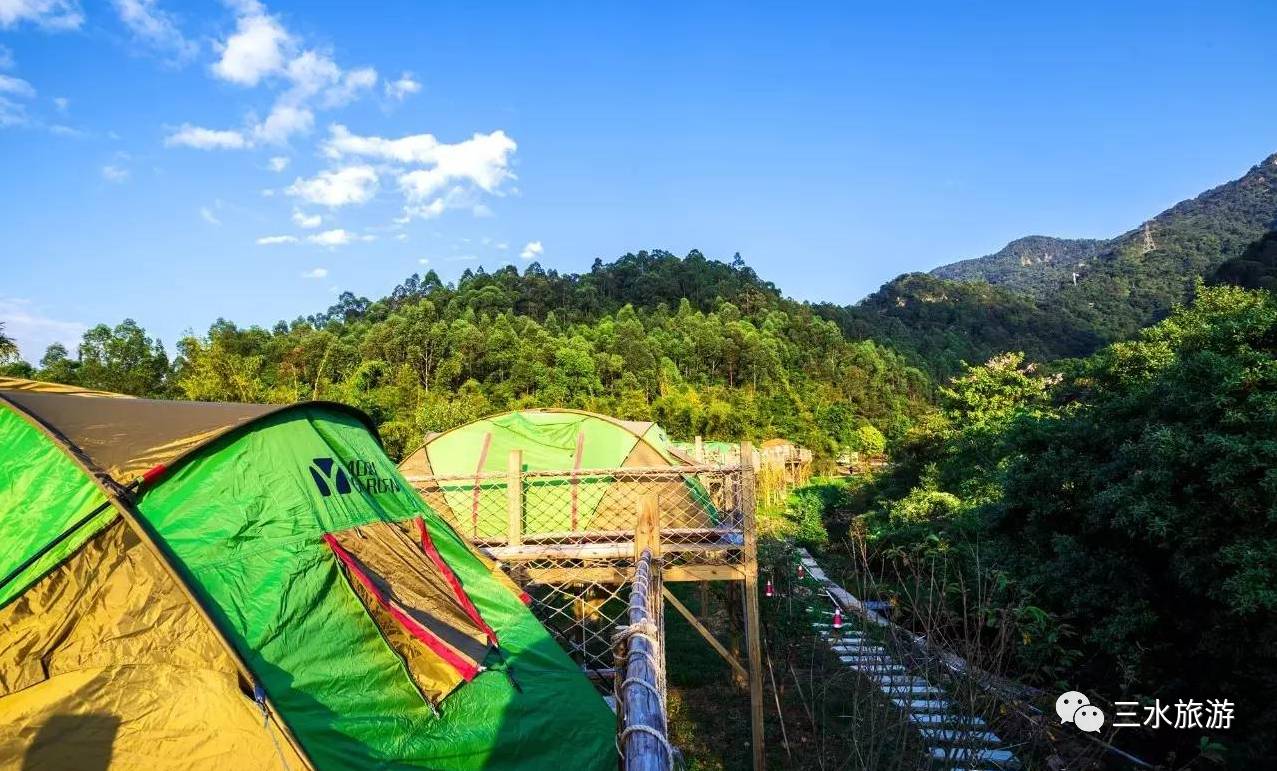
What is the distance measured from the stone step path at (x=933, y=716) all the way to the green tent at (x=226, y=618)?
1466 millimetres

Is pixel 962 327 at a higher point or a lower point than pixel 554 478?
higher

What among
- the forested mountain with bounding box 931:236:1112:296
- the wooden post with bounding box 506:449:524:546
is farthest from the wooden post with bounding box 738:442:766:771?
the forested mountain with bounding box 931:236:1112:296

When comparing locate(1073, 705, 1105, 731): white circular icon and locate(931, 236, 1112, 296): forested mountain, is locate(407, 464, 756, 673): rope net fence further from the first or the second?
locate(931, 236, 1112, 296): forested mountain

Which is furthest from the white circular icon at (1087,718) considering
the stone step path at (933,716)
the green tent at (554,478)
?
the green tent at (554,478)

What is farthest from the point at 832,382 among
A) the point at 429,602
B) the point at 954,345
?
the point at 429,602

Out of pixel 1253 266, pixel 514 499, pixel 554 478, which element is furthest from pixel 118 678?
pixel 1253 266

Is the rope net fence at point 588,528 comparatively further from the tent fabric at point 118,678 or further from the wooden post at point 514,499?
the tent fabric at point 118,678

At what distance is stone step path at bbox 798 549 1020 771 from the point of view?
2.64 m

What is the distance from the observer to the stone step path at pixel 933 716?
2643 mm

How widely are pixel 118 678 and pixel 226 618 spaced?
0.35 metres

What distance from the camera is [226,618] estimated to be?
2.50 metres

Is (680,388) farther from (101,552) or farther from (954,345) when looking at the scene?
(954,345)

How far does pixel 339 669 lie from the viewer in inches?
109

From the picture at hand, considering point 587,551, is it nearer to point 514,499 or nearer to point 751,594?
point 514,499
